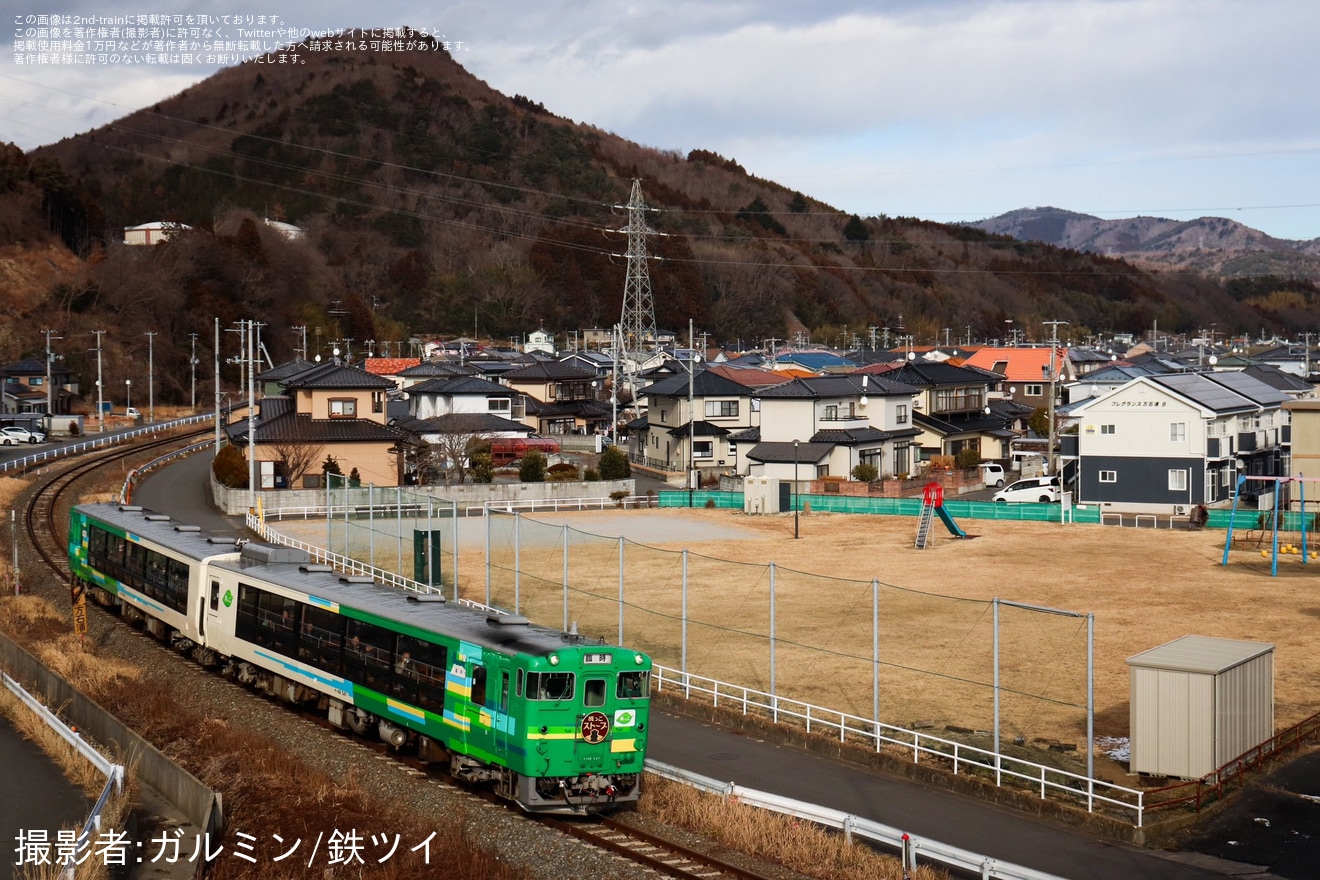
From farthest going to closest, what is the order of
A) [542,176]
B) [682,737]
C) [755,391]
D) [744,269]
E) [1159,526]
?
[542,176] < [744,269] < [755,391] < [1159,526] < [682,737]

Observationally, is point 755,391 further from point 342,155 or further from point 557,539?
point 342,155

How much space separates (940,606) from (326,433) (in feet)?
93.0

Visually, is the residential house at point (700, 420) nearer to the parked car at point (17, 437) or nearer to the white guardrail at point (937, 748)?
the parked car at point (17, 437)

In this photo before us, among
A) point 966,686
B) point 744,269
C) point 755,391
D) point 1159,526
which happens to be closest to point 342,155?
point 744,269

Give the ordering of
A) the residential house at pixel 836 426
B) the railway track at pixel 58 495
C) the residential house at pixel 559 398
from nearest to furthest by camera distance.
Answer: the railway track at pixel 58 495
the residential house at pixel 836 426
the residential house at pixel 559 398

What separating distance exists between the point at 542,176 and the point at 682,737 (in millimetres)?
178813

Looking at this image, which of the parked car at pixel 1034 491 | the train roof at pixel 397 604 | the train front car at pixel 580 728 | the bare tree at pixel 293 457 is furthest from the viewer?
the parked car at pixel 1034 491

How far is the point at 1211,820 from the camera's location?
14672 millimetres

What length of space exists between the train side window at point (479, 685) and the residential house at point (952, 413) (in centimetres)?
4887

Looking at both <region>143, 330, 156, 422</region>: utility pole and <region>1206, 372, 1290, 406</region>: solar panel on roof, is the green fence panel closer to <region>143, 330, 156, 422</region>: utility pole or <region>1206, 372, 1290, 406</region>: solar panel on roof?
<region>1206, 372, 1290, 406</region>: solar panel on roof

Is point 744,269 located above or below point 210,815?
above

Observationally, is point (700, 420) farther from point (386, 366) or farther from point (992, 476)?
point (386, 366)

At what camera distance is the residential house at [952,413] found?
6394cm

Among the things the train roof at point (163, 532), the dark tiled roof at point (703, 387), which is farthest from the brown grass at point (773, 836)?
the dark tiled roof at point (703, 387)
